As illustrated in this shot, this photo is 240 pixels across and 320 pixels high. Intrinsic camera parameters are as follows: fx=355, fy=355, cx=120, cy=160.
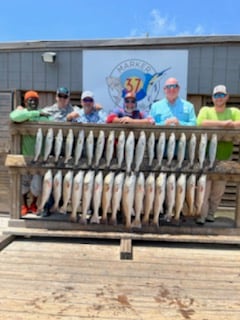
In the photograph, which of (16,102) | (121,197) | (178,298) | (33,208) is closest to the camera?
(178,298)

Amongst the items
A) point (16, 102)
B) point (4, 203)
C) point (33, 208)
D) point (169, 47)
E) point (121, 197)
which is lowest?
point (4, 203)

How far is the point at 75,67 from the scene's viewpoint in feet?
17.5

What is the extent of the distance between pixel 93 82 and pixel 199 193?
2826 mm

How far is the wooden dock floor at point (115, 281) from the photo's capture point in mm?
2000

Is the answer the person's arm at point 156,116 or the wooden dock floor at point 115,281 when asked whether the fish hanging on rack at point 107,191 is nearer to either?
the wooden dock floor at point 115,281

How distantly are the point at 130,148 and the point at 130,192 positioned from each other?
392mm

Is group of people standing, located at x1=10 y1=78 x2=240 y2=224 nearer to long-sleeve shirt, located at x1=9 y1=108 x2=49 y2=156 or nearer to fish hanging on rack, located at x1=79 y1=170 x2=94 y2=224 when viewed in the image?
long-sleeve shirt, located at x1=9 y1=108 x2=49 y2=156

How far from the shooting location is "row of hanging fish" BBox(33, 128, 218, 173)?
10.4 ft

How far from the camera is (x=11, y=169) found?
335 centimetres

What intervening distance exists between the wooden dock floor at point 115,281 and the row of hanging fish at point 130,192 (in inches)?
12.1

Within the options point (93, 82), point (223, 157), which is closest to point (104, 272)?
point (223, 157)

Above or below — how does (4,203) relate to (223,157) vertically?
below

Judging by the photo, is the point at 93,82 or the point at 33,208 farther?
the point at 93,82

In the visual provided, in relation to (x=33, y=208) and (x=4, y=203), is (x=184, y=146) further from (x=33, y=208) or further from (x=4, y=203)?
(x=4, y=203)
